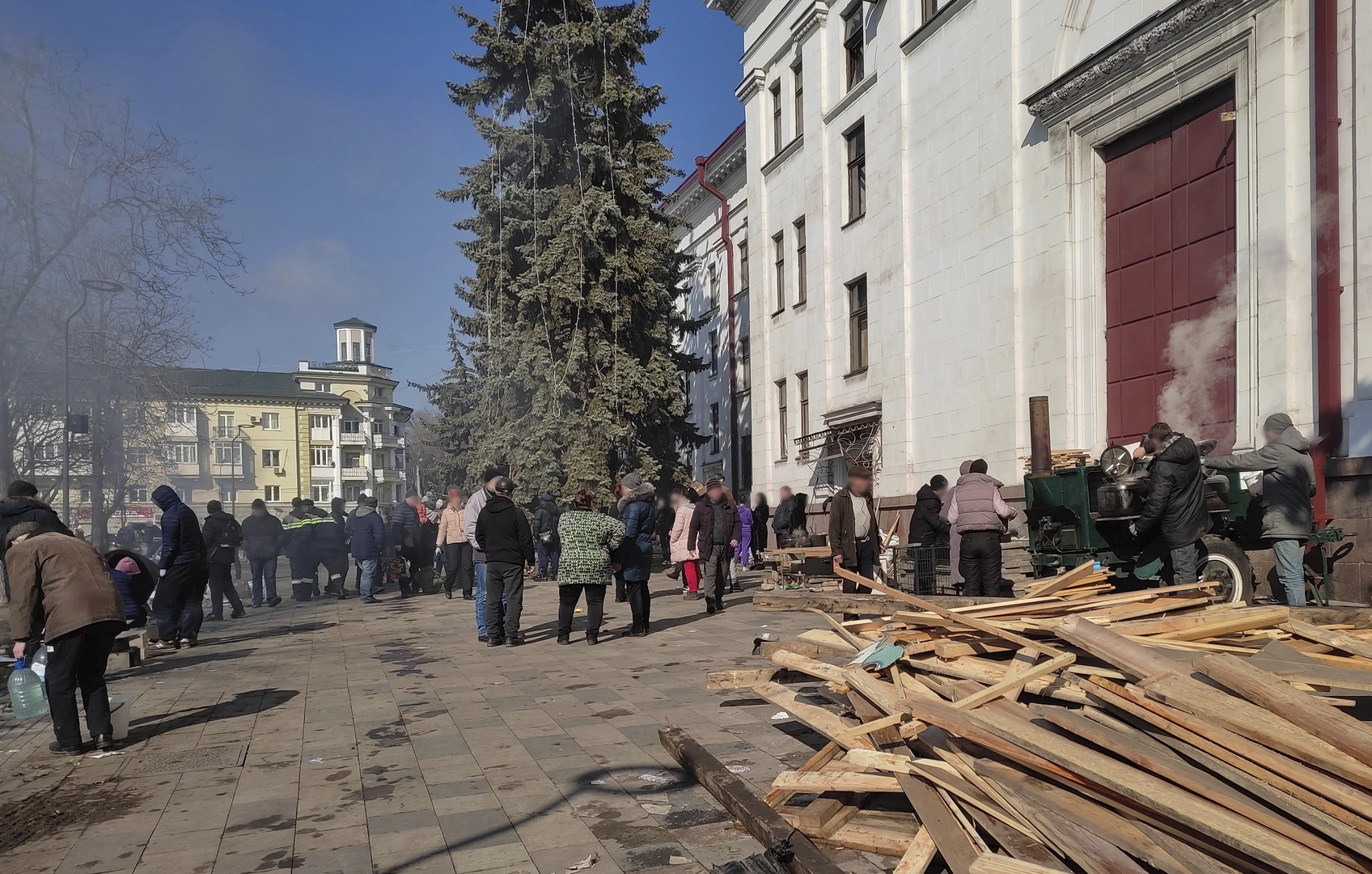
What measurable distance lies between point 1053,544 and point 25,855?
29.3 ft

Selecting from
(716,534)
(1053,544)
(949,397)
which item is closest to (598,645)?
(716,534)

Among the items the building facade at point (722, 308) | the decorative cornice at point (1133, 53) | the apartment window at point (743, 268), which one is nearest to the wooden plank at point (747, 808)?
the decorative cornice at point (1133, 53)

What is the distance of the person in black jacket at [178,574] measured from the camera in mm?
10461

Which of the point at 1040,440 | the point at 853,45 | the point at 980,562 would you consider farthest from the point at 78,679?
the point at 853,45

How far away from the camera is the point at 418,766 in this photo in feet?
17.9

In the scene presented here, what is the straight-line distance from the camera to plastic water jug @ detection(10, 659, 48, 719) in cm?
678

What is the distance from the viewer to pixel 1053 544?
9.84m

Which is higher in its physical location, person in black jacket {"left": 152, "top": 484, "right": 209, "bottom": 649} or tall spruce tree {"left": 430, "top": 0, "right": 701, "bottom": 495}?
tall spruce tree {"left": 430, "top": 0, "right": 701, "bottom": 495}

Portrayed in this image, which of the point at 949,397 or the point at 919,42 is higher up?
the point at 919,42

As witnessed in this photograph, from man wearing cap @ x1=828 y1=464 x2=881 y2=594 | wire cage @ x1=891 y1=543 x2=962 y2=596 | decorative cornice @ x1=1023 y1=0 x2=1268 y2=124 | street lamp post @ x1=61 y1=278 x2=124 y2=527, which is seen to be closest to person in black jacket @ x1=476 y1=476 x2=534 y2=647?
man wearing cap @ x1=828 y1=464 x2=881 y2=594

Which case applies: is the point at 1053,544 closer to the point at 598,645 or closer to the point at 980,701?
the point at 598,645

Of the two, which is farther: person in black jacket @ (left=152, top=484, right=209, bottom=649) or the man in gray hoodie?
person in black jacket @ (left=152, top=484, right=209, bottom=649)

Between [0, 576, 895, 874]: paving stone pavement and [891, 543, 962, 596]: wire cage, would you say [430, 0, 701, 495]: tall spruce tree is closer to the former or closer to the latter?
[891, 543, 962, 596]: wire cage

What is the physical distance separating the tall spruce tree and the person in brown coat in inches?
571
